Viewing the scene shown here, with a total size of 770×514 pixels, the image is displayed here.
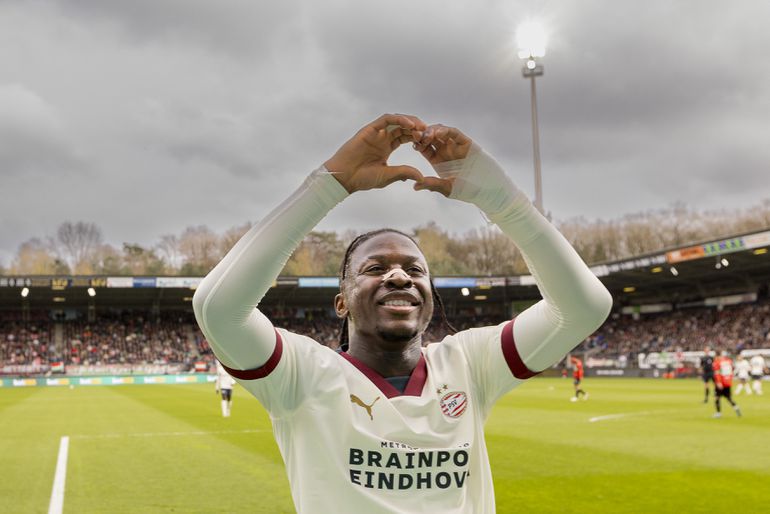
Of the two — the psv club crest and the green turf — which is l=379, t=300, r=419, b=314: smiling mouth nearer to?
the psv club crest

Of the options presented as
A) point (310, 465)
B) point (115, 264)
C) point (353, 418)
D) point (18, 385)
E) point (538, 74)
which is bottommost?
point (18, 385)

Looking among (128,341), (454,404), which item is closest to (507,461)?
(454,404)

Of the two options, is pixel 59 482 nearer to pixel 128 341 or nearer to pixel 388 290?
pixel 388 290

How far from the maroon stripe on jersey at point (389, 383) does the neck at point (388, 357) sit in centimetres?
2

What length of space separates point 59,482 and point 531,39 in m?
33.0

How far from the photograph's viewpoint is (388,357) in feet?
8.63

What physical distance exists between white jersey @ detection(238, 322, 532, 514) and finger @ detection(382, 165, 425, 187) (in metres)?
0.67

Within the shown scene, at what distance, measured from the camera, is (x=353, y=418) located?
2400 millimetres

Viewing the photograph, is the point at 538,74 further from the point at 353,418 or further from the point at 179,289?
the point at 353,418

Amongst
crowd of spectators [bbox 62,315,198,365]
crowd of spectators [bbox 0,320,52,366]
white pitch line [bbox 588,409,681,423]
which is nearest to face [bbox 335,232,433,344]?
white pitch line [bbox 588,409,681,423]

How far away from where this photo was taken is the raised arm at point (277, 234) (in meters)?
2.18

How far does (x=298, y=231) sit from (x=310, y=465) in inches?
30.9

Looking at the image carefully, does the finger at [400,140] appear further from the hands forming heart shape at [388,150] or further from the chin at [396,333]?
the chin at [396,333]

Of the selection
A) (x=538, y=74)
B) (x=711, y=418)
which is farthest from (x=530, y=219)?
(x=538, y=74)
